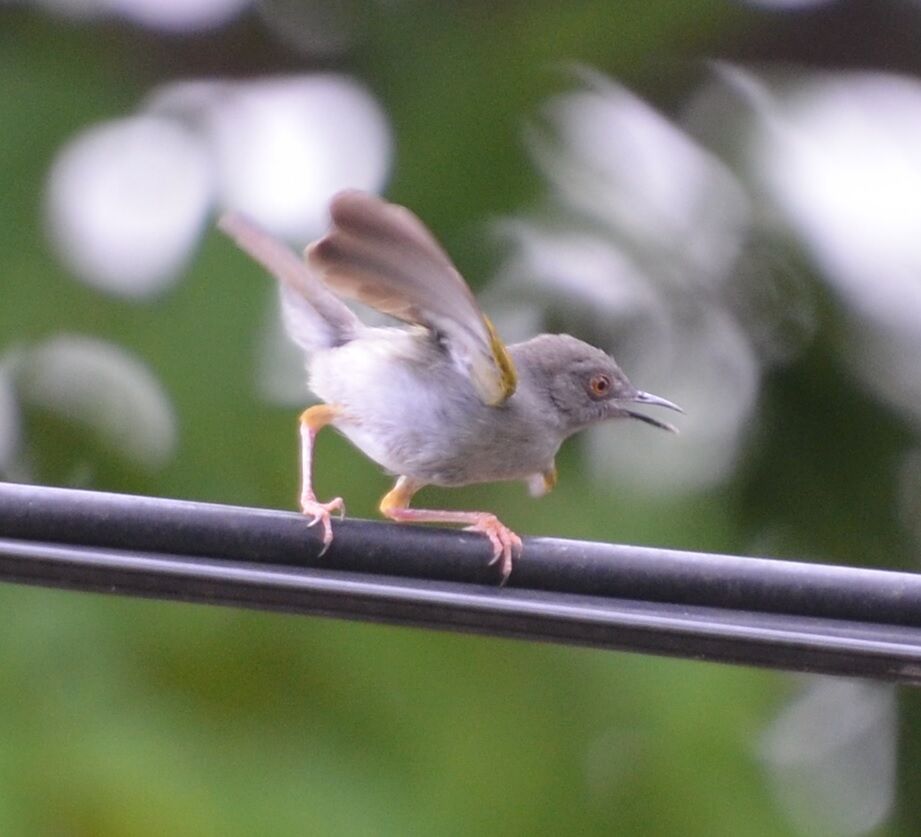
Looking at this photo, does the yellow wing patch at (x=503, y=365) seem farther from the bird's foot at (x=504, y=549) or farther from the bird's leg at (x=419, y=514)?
the bird's foot at (x=504, y=549)

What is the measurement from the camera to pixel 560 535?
5496mm

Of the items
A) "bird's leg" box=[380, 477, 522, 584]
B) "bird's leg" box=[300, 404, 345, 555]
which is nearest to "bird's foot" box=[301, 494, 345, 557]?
"bird's leg" box=[300, 404, 345, 555]

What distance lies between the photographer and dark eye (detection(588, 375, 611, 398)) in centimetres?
606

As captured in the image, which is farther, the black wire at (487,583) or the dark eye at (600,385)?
the dark eye at (600,385)

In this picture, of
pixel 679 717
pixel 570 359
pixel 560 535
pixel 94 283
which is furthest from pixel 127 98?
pixel 679 717

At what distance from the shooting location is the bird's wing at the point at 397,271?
154 inches

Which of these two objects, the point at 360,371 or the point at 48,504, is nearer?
the point at 48,504

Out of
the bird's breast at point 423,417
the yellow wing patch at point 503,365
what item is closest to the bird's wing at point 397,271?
the yellow wing patch at point 503,365

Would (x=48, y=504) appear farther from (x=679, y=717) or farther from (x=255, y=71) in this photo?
(x=255, y=71)

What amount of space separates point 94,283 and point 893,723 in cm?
353

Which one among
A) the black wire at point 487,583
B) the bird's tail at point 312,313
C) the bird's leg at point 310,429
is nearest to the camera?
the black wire at point 487,583

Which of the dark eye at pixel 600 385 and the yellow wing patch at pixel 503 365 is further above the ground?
the yellow wing patch at pixel 503 365

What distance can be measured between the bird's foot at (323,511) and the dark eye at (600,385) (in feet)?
4.95

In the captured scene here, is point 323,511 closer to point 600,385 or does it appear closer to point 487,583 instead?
point 487,583
